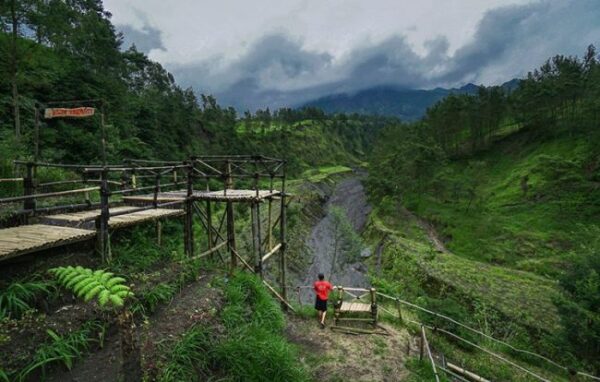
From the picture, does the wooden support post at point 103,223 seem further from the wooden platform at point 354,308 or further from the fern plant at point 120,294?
the wooden platform at point 354,308

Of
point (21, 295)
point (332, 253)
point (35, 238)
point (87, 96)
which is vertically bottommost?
point (332, 253)

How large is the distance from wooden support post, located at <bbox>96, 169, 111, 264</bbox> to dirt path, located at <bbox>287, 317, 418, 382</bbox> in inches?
259

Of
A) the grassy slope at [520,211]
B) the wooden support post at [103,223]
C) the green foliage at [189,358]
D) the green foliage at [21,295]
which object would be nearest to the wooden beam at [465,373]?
the green foliage at [189,358]

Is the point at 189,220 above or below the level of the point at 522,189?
above

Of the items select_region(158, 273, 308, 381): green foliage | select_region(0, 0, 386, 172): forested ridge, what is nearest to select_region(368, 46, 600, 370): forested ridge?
select_region(158, 273, 308, 381): green foliage

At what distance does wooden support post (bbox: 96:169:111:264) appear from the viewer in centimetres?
795

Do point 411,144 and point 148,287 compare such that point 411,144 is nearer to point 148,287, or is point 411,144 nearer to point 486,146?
point 486,146

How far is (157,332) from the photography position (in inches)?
A: 273

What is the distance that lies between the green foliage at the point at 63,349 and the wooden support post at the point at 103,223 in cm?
214

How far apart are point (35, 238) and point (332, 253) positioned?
33507 mm

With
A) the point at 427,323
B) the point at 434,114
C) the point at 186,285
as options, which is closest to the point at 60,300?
the point at 186,285

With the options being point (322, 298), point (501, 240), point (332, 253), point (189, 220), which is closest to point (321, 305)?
point (322, 298)

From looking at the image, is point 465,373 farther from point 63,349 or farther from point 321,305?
point 63,349

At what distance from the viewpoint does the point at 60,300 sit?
22.3 feet
